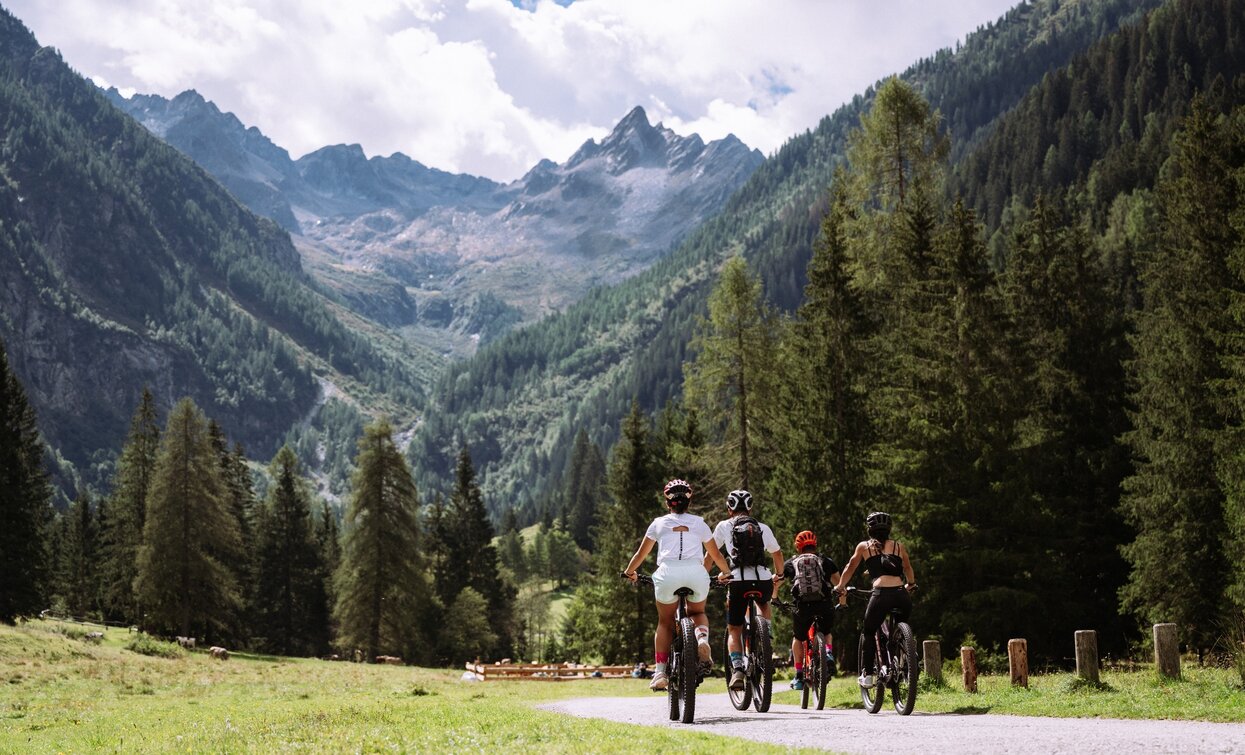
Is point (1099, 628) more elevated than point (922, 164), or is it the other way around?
point (922, 164)

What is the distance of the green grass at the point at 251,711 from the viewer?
9.95m

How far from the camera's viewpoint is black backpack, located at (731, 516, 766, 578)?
1252 centimetres

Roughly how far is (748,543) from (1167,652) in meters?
6.93

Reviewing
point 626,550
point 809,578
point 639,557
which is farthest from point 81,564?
point 639,557

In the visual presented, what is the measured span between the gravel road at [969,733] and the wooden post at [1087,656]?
3599mm

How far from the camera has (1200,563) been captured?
92.5ft

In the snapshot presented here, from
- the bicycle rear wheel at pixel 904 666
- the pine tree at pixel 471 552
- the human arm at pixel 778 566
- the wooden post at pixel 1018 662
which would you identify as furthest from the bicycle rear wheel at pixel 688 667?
the pine tree at pixel 471 552

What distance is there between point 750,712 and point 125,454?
62.5m

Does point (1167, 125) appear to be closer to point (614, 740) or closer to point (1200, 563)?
point (1200, 563)

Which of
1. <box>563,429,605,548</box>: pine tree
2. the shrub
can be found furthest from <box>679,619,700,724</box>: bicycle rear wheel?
<box>563,429,605,548</box>: pine tree

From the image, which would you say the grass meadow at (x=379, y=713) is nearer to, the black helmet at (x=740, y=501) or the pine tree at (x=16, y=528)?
the black helmet at (x=740, y=501)

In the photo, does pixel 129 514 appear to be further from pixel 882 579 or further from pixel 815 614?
pixel 882 579

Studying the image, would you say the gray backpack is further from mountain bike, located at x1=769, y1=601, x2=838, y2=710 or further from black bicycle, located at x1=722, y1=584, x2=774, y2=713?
black bicycle, located at x1=722, y1=584, x2=774, y2=713

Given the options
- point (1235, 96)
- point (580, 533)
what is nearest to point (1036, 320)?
point (580, 533)
